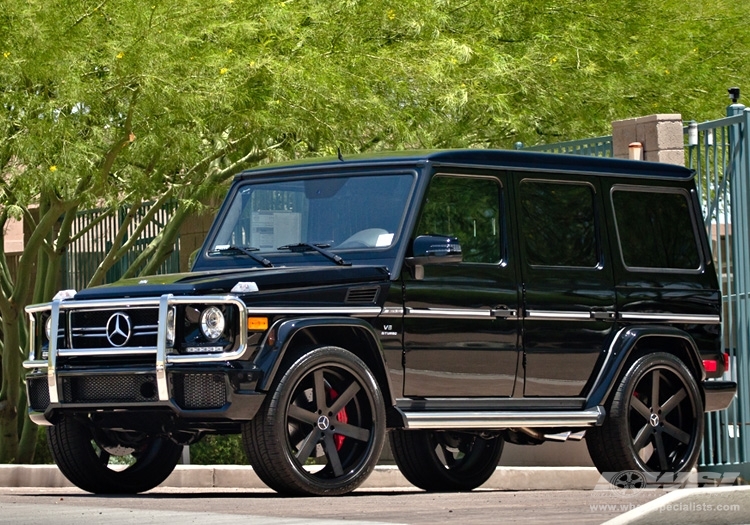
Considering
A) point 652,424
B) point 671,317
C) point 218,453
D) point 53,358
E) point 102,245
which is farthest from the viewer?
point 102,245

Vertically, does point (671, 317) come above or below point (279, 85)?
below

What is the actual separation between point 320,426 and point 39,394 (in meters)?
1.90

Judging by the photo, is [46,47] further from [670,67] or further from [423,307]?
[670,67]

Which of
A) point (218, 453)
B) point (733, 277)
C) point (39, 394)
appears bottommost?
point (218, 453)

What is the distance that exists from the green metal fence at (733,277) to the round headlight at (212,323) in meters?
4.86

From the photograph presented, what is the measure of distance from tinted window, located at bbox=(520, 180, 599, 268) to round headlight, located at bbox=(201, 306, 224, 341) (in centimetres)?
256

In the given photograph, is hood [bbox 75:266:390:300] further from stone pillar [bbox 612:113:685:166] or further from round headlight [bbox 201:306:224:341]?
stone pillar [bbox 612:113:685:166]

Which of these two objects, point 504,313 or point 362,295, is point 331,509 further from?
point 504,313

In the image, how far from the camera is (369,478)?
47.5 feet

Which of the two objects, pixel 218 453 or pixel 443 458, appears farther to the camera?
pixel 218 453

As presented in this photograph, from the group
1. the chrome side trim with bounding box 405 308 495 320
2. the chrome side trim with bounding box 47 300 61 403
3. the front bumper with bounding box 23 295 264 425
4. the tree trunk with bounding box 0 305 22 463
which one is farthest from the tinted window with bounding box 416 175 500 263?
the tree trunk with bounding box 0 305 22 463

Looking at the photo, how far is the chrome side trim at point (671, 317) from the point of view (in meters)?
11.4

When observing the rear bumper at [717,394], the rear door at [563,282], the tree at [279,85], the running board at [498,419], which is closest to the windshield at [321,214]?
the rear door at [563,282]

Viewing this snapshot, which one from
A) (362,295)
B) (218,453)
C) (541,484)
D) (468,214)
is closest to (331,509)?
(362,295)
